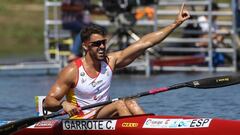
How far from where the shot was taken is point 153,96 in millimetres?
16250

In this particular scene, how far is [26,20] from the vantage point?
118ft

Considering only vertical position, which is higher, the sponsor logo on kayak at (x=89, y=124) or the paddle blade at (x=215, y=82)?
the paddle blade at (x=215, y=82)

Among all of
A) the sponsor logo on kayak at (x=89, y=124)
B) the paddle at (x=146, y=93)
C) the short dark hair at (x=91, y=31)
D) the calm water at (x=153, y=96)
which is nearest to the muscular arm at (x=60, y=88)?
the paddle at (x=146, y=93)

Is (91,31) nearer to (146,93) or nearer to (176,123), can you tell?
(146,93)

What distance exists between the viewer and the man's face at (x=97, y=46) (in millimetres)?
10844

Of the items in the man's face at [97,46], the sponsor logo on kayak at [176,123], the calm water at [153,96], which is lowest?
the calm water at [153,96]

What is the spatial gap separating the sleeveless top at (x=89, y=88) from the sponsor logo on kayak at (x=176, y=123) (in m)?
0.85

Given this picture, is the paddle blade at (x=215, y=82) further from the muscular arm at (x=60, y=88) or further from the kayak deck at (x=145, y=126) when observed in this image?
the muscular arm at (x=60, y=88)

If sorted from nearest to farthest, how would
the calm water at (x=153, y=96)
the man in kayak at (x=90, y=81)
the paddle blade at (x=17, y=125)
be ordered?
the man in kayak at (x=90, y=81) → the paddle blade at (x=17, y=125) → the calm water at (x=153, y=96)

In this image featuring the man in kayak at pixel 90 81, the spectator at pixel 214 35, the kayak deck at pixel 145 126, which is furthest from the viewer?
the spectator at pixel 214 35

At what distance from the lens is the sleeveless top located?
10906 mm

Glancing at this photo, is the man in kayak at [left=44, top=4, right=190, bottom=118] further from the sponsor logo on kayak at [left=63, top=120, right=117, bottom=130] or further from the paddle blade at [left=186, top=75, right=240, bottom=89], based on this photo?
the paddle blade at [left=186, top=75, right=240, bottom=89]

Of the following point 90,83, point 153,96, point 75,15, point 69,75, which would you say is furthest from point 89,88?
point 75,15

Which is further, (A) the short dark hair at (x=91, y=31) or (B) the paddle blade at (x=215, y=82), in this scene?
(B) the paddle blade at (x=215, y=82)
